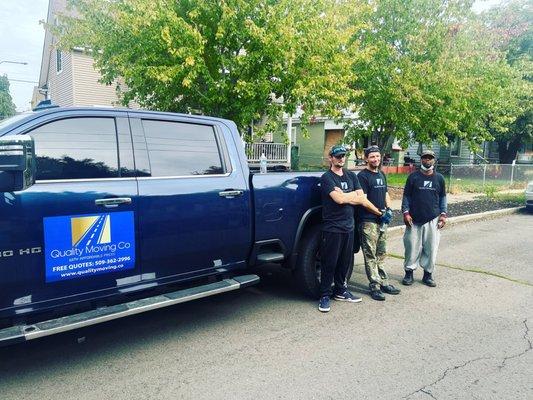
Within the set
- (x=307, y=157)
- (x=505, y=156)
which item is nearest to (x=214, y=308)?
(x=307, y=157)

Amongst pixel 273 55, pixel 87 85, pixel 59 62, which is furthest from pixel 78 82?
pixel 273 55

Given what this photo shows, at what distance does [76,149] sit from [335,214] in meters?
2.63

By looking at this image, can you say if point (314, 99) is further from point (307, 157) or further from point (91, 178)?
point (307, 157)

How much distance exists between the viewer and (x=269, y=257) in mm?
4371

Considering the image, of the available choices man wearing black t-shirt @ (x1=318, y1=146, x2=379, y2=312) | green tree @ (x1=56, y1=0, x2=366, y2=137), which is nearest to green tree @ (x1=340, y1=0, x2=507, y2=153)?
green tree @ (x1=56, y1=0, x2=366, y2=137)

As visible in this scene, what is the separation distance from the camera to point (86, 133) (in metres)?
3.33

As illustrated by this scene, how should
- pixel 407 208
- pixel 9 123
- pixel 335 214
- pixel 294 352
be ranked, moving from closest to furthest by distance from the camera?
pixel 9 123 < pixel 294 352 < pixel 335 214 < pixel 407 208

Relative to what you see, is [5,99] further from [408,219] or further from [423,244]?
[423,244]

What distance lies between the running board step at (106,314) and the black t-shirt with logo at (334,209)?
3.48 feet

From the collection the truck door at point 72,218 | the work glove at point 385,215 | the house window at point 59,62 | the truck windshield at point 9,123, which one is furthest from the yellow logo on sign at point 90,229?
the house window at point 59,62

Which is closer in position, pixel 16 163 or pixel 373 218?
pixel 16 163

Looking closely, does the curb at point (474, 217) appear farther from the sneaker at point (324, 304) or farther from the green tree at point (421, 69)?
the sneaker at point (324, 304)

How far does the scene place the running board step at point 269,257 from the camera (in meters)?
4.32

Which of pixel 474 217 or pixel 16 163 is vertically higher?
pixel 16 163
